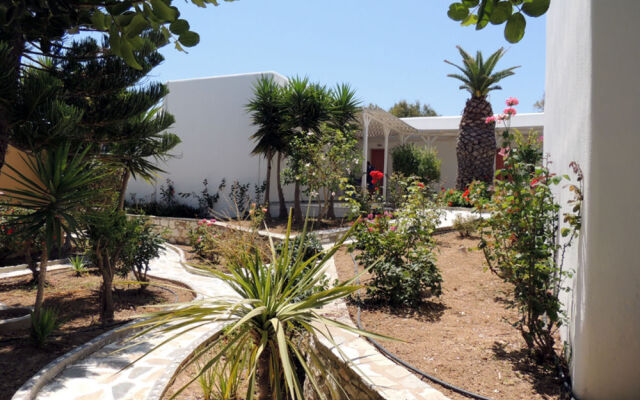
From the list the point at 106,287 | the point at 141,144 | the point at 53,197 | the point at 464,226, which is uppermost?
the point at 141,144

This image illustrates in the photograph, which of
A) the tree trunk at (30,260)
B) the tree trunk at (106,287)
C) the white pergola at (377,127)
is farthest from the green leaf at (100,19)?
the white pergola at (377,127)

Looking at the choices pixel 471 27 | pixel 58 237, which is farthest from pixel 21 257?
pixel 471 27

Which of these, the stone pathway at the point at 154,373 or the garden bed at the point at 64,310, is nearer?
the stone pathway at the point at 154,373

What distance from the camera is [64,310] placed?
642cm

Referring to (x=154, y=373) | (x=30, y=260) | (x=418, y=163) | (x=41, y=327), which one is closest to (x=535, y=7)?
(x=154, y=373)

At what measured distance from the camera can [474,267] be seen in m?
6.71

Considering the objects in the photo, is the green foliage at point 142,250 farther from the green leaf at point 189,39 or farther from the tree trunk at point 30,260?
the green leaf at point 189,39

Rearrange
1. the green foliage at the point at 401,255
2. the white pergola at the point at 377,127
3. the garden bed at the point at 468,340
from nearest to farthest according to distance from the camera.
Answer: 1. the garden bed at the point at 468,340
2. the green foliage at the point at 401,255
3. the white pergola at the point at 377,127

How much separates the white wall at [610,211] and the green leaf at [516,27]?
1.57m

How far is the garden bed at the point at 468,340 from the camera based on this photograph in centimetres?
311

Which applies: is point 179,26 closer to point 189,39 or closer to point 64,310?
point 189,39

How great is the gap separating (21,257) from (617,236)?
11624mm

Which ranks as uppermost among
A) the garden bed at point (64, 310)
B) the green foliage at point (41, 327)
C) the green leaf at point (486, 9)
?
the green leaf at point (486, 9)

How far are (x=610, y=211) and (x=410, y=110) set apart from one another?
38.0 meters
